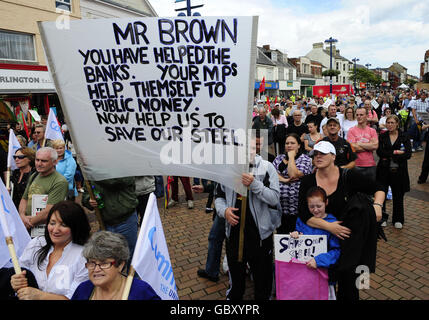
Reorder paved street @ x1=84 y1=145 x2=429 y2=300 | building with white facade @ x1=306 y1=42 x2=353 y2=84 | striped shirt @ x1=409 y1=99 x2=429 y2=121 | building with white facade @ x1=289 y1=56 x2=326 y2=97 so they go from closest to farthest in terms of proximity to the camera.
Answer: paved street @ x1=84 y1=145 x2=429 y2=300 < striped shirt @ x1=409 y1=99 x2=429 y2=121 < building with white facade @ x1=289 y1=56 x2=326 y2=97 < building with white facade @ x1=306 y1=42 x2=353 y2=84

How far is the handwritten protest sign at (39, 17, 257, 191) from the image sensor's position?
2.55 meters

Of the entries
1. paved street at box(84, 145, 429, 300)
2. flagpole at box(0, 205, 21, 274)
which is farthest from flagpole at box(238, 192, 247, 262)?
flagpole at box(0, 205, 21, 274)

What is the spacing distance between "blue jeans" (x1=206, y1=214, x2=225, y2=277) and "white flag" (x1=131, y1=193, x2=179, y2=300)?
64.8 inches

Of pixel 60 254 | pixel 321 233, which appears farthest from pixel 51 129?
pixel 321 233

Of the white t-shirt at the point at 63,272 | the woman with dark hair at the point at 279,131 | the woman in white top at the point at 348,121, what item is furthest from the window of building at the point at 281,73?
the white t-shirt at the point at 63,272

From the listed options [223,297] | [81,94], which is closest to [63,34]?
[81,94]

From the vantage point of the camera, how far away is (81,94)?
2.81m

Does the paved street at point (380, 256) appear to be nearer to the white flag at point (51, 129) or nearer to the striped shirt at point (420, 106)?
the white flag at point (51, 129)

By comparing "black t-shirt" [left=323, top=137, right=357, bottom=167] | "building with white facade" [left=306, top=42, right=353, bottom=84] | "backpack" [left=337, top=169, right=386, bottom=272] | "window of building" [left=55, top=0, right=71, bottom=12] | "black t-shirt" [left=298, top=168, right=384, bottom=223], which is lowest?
"backpack" [left=337, top=169, right=386, bottom=272]

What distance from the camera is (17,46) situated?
48.5 ft

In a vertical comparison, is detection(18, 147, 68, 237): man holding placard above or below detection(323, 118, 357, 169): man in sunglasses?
below

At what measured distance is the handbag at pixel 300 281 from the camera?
2.76m

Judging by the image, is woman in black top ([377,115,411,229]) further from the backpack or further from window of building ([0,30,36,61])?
window of building ([0,30,36,61])
